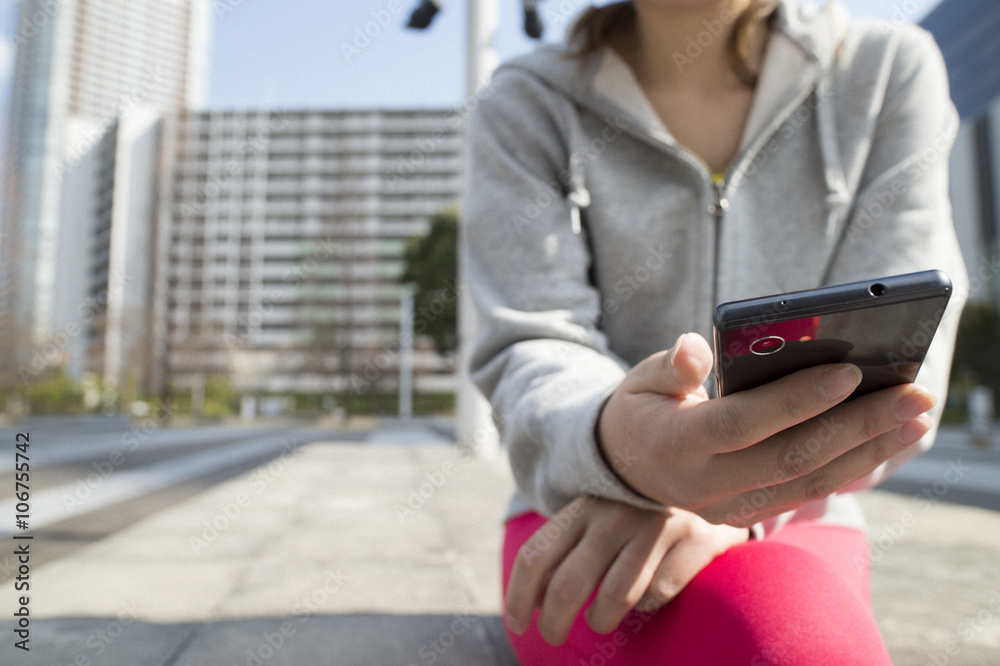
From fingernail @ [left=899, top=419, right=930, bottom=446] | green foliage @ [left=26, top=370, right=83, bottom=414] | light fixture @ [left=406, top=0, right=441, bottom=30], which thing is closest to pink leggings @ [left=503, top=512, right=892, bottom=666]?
fingernail @ [left=899, top=419, right=930, bottom=446]

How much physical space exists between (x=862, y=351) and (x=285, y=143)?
45127 mm

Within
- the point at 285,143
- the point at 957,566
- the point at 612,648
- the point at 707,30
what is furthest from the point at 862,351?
the point at 285,143

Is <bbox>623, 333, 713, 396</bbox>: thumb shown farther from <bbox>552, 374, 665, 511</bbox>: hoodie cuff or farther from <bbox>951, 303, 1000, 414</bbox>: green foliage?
<bbox>951, 303, 1000, 414</bbox>: green foliage

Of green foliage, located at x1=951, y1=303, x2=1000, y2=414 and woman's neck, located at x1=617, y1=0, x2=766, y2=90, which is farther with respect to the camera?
green foliage, located at x1=951, y1=303, x2=1000, y2=414

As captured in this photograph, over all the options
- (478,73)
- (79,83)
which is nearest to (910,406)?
(478,73)

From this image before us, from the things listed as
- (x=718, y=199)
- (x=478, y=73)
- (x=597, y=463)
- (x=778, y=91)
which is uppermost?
(x=478, y=73)

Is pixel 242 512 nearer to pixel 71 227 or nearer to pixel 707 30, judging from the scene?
pixel 707 30

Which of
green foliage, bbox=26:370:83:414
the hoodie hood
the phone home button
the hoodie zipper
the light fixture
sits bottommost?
green foliage, bbox=26:370:83:414

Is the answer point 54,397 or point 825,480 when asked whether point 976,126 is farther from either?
point 54,397

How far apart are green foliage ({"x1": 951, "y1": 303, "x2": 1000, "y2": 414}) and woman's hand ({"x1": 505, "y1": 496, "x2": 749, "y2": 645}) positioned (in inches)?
837

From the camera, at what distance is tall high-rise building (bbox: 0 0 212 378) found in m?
42.8

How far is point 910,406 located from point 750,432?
4.9 inches

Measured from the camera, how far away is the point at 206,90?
6406 centimetres

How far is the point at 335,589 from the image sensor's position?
1475 mm
